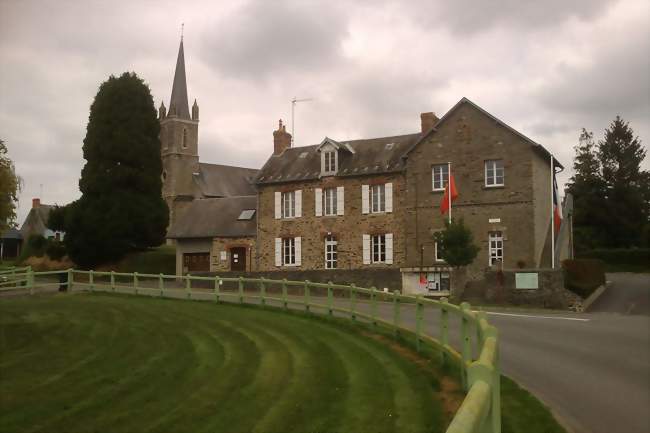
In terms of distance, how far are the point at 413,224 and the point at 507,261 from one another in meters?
5.10

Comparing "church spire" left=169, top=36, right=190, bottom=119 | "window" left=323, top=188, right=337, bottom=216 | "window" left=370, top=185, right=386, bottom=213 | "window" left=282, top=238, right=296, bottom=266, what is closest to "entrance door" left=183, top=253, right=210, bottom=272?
"window" left=282, top=238, right=296, bottom=266

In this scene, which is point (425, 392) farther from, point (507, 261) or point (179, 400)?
point (507, 261)

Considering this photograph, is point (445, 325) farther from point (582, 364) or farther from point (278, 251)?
point (278, 251)

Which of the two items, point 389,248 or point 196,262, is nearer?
point 389,248

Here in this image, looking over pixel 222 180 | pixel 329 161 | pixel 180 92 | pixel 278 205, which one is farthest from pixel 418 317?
pixel 180 92

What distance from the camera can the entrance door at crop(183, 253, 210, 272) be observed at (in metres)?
41.2

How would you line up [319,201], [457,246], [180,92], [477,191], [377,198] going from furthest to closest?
[180,92] < [319,201] < [377,198] < [477,191] < [457,246]

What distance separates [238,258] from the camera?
130 ft

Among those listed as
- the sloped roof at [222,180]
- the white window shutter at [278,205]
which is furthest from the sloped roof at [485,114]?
the sloped roof at [222,180]

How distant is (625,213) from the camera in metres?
54.0

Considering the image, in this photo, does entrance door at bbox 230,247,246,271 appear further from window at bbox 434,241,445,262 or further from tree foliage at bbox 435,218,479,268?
tree foliage at bbox 435,218,479,268

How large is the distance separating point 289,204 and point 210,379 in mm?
27805

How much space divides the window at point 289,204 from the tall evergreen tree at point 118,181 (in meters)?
11.1

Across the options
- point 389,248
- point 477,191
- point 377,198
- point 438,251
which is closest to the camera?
point 438,251
